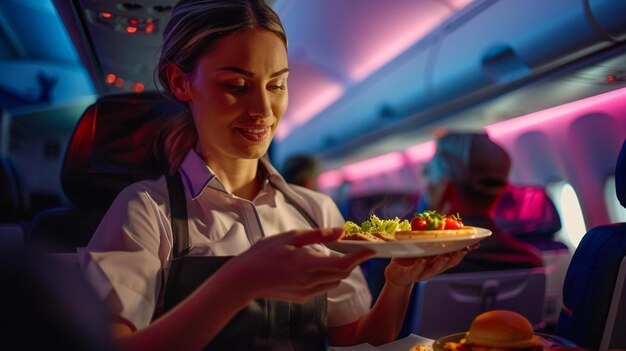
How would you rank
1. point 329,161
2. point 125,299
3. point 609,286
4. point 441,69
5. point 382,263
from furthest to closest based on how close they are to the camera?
point 329,161, point 441,69, point 382,263, point 609,286, point 125,299

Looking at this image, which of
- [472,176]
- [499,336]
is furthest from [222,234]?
[472,176]

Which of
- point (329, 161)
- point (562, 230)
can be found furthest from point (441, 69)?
point (329, 161)

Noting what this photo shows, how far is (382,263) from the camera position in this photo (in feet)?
7.19

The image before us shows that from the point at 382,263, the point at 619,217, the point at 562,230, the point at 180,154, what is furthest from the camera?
the point at 562,230

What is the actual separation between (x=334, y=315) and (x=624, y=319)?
0.86m

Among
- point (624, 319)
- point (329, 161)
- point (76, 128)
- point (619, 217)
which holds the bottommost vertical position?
point (329, 161)

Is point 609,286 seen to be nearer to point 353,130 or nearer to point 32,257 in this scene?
point 32,257

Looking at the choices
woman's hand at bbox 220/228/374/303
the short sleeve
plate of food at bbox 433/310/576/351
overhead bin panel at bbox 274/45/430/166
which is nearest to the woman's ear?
the short sleeve

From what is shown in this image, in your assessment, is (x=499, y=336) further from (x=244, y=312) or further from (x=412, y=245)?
(x=244, y=312)

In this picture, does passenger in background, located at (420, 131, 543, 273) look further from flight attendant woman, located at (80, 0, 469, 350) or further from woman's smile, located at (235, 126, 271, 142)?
woman's smile, located at (235, 126, 271, 142)

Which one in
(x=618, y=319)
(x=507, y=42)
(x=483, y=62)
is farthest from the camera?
(x=483, y=62)

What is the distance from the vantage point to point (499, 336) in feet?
3.82

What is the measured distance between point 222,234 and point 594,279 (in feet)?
3.78

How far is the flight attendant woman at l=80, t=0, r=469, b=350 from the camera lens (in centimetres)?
105
